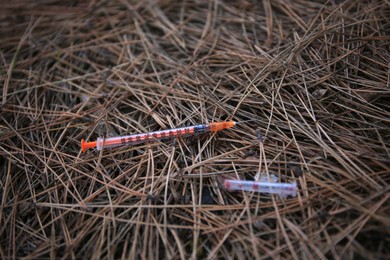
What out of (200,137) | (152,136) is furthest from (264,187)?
(152,136)

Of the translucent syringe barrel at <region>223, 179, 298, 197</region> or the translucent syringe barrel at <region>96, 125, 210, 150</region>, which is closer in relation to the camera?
the translucent syringe barrel at <region>223, 179, 298, 197</region>

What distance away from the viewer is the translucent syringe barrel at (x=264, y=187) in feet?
4.91

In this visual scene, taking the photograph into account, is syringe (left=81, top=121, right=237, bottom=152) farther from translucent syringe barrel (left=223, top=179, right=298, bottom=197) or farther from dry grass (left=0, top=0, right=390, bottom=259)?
translucent syringe barrel (left=223, top=179, right=298, bottom=197)

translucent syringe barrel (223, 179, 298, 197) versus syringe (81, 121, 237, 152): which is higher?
syringe (81, 121, 237, 152)

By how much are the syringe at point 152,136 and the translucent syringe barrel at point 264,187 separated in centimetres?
30

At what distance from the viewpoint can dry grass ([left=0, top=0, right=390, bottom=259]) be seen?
4.77 ft

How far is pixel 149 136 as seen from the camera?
1758mm

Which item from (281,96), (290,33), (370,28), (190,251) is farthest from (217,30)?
(190,251)

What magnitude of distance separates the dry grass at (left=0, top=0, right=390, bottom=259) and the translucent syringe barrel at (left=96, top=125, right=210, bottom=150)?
0.15 ft

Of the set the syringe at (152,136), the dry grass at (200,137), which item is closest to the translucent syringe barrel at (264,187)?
the dry grass at (200,137)

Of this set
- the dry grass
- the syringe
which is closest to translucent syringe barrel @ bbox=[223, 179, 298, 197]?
the dry grass

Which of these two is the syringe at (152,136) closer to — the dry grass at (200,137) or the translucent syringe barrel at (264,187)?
the dry grass at (200,137)

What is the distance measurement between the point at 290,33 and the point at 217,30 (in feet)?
1.63

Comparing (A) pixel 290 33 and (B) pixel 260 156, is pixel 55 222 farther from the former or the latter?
(A) pixel 290 33
